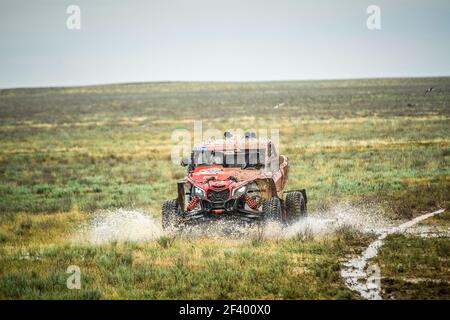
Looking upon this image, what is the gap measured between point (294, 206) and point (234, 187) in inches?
86.6

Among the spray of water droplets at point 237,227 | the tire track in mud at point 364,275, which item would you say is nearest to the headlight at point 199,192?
the spray of water droplets at point 237,227

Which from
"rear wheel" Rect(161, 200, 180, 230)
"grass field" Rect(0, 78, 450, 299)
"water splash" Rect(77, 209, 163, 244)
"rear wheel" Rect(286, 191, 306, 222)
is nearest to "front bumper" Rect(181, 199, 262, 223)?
"grass field" Rect(0, 78, 450, 299)

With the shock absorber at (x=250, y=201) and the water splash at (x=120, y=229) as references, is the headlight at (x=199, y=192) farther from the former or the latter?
the water splash at (x=120, y=229)

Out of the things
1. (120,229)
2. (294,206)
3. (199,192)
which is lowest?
(120,229)

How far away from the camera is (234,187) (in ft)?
39.5

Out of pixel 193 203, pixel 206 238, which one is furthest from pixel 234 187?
pixel 206 238

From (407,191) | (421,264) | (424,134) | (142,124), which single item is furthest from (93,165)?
(142,124)

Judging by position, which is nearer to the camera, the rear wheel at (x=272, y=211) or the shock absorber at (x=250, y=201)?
the rear wheel at (x=272, y=211)

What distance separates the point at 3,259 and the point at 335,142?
3018cm

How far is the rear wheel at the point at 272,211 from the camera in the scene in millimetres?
12016

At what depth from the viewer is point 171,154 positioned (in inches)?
1467

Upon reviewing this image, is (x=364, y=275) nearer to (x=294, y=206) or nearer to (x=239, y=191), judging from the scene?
(x=239, y=191)

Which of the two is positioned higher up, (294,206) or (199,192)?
(199,192)
